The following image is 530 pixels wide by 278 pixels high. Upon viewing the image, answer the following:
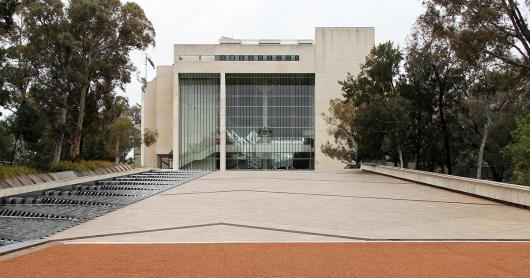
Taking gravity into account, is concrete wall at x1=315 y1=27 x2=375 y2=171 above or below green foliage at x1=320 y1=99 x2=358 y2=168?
above

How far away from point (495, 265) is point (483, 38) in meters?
13.7

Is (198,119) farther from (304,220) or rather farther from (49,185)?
(304,220)

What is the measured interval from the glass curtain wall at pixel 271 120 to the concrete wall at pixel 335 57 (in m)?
2.25

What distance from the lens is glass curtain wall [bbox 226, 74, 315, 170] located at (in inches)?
3086

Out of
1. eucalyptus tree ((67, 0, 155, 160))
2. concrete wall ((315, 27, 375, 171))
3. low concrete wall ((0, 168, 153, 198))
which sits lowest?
low concrete wall ((0, 168, 153, 198))

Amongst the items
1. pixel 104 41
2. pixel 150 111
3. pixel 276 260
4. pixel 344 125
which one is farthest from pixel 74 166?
pixel 150 111

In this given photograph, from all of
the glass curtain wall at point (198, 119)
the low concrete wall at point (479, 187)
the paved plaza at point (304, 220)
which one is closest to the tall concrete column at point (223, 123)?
the glass curtain wall at point (198, 119)

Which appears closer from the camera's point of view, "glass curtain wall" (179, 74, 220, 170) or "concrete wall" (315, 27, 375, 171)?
"concrete wall" (315, 27, 375, 171)

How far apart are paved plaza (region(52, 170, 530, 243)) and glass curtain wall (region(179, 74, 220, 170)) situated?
199ft

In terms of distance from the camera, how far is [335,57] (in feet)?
253

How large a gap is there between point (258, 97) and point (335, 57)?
12895 millimetres

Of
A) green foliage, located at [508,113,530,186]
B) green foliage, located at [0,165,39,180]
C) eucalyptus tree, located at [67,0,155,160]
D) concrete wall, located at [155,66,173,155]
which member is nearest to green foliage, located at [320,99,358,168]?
green foliage, located at [508,113,530,186]

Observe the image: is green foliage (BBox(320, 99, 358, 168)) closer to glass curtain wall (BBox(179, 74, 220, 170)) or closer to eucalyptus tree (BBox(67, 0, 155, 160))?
eucalyptus tree (BBox(67, 0, 155, 160))

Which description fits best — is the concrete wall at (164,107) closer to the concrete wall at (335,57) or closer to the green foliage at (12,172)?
the concrete wall at (335,57)
